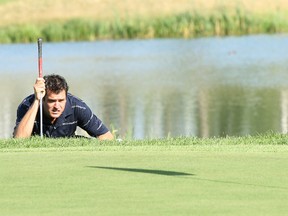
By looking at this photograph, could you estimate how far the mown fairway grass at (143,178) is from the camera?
6043mm

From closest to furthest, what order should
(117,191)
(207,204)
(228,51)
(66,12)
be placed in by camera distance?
(207,204), (117,191), (228,51), (66,12)

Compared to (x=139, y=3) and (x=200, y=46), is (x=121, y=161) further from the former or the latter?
(x=139, y=3)

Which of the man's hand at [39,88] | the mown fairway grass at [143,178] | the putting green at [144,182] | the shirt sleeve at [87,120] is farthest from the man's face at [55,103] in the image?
the putting green at [144,182]

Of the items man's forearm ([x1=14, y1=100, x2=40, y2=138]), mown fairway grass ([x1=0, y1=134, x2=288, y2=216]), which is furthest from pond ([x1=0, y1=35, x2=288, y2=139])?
mown fairway grass ([x1=0, y1=134, x2=288, y2=216])

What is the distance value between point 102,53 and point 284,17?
997cm

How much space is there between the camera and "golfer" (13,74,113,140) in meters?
9.97

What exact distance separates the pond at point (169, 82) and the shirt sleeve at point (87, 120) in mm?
5045

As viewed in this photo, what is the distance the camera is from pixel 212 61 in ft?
109

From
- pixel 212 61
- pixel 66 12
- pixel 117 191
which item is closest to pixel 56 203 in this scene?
pixel 117 191

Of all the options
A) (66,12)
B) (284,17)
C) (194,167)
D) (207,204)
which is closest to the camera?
(207,204)

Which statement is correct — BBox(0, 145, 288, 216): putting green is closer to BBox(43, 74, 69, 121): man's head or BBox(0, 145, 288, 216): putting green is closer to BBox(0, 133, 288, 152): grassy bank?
BBox(0, 133, 288, 152): grassy bank

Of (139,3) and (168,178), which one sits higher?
(139,3)

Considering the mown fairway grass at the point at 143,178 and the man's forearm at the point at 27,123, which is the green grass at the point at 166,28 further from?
the mown fairway grass at the point at 143,178

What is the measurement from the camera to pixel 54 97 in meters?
10.0
